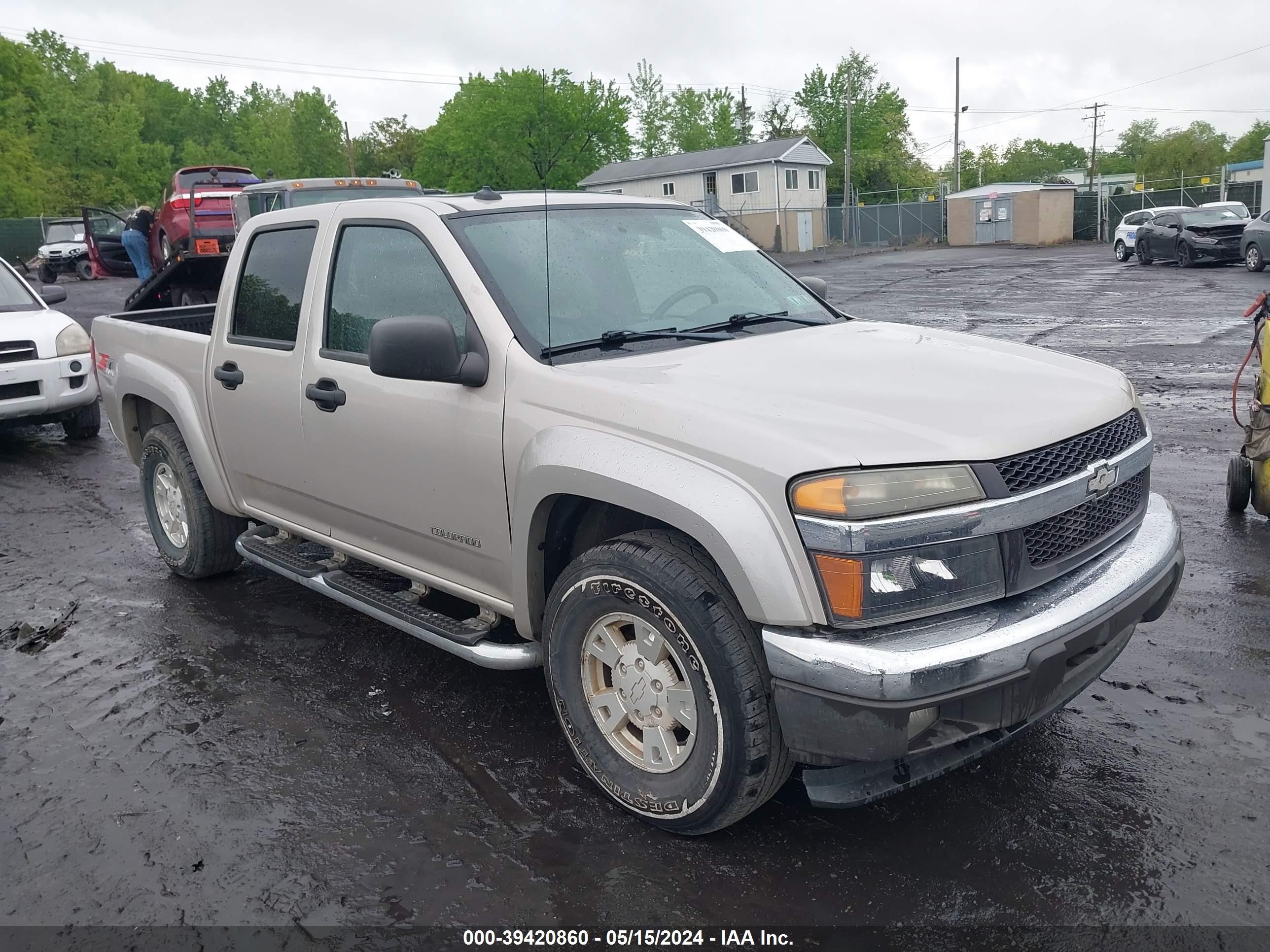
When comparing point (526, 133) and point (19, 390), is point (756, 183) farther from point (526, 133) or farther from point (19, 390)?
point (19, 390)

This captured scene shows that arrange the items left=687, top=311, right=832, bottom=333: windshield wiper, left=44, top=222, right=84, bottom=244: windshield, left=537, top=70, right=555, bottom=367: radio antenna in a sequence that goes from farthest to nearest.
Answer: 1. left=44, top=222, right=84, bottom=244: windshield
2. left=687, top=311, right=832, bottom=333: windshield wiper
3. left=537, top=70, right=555, bottom=367: radio antenna

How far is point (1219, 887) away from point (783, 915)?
3.91ft

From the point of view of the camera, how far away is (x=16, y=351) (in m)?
9.02

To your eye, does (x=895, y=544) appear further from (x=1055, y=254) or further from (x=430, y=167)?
(x=430, y=167)

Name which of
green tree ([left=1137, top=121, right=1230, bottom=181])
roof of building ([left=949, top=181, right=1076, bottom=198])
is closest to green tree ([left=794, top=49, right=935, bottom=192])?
green tree ([left=1137, top=121, right=1230, bottom=181])

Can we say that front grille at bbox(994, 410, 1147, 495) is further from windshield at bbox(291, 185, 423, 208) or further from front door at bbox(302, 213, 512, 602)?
windshield at bbox(291, 185, 423, 208)

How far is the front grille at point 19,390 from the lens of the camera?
898 centimetres

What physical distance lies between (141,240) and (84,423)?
433 inches

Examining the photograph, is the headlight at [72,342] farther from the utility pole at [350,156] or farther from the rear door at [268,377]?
the utility pole at [350,156]

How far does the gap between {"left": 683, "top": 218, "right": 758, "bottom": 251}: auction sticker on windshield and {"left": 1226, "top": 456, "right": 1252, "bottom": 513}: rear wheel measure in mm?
3371

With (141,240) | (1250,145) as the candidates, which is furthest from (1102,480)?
(1250,145)

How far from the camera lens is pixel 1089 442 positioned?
3129 mm

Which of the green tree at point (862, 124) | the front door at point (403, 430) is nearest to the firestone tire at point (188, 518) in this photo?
the front door at point (403, 430)

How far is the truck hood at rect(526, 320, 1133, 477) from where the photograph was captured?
277 centimetres
